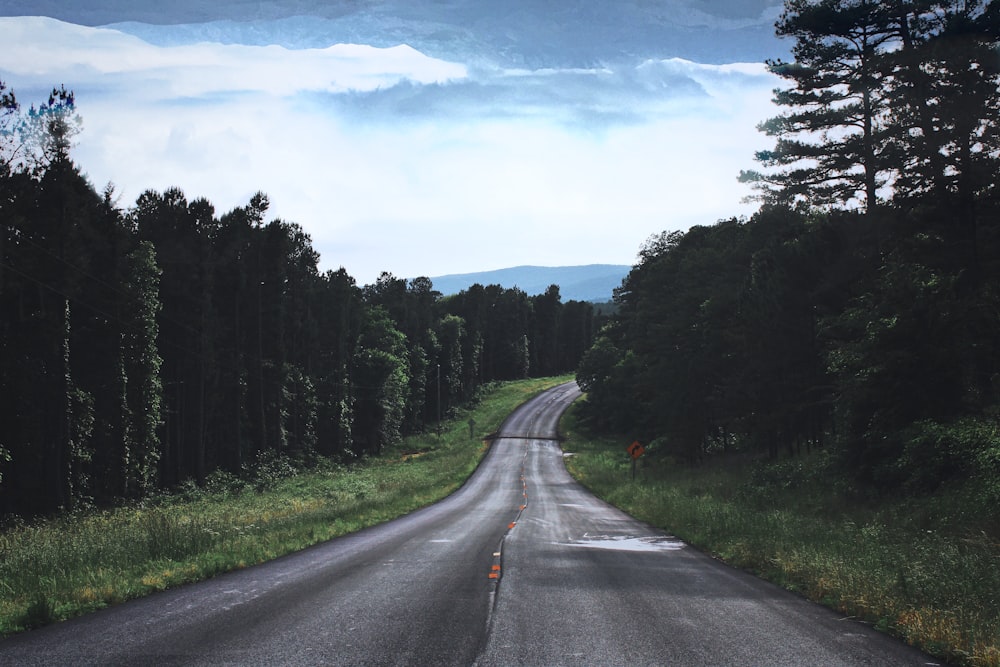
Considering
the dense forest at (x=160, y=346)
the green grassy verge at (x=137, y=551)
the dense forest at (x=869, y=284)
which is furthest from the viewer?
the dense forest at (x=160, y=346)

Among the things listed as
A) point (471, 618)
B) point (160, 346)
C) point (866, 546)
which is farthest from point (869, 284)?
point (160, 346)

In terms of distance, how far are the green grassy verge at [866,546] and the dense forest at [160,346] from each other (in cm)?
2424

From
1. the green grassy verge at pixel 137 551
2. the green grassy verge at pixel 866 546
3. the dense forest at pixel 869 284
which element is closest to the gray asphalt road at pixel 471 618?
the green grassy verge at pixel 866 546

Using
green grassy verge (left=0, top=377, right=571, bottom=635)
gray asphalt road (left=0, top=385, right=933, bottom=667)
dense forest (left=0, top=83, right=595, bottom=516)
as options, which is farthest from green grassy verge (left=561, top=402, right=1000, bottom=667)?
dense forest (left=0, top=83, right=595, bottom=516)

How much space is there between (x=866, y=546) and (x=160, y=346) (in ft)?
151

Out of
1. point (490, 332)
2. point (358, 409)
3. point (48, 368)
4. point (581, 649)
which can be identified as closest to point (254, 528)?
point (581, 649)

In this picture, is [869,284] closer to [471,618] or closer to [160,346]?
[471,618]

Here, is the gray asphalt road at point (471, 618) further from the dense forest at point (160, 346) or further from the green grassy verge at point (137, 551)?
the dense forest at point (160, 346)

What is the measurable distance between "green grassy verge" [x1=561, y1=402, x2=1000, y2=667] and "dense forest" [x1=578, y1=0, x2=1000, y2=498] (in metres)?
1.17

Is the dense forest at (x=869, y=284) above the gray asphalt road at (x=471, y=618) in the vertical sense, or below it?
above

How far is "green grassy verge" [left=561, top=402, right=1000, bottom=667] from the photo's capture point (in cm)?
774

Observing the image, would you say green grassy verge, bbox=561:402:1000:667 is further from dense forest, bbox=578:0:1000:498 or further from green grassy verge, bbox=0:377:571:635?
green grassy verge, bbox=0:377:571:635

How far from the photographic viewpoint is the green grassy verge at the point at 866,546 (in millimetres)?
7743

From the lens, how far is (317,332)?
67500mm
